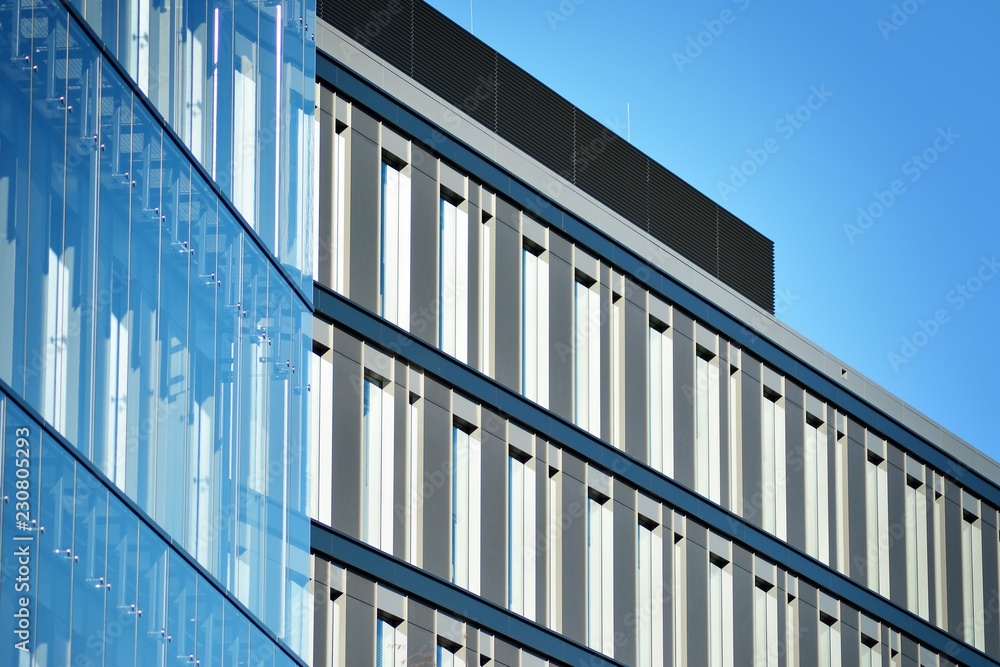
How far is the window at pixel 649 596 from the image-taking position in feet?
117

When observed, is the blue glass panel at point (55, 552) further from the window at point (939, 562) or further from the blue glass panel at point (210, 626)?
the window at point (939, 562)

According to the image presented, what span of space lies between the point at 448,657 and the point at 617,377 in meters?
7.12

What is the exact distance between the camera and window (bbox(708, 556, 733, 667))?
124 ft

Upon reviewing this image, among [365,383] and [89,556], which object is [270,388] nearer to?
[89,556]

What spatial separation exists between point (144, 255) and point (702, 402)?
2305 cm

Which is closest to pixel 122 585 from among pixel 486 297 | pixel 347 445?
pixel 347 445

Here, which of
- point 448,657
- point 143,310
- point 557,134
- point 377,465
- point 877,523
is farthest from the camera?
point 877,523

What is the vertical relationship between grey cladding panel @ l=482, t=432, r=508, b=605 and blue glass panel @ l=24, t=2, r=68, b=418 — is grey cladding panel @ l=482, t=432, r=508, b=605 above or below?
above

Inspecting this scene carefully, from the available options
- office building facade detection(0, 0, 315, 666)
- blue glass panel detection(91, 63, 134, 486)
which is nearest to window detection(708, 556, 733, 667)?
office building facade detection(0, 0, 315, 666)

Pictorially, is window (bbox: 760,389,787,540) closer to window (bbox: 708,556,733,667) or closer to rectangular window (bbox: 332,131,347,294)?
window (bbox: 708,556,733,667)

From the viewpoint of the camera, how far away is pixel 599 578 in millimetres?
34969

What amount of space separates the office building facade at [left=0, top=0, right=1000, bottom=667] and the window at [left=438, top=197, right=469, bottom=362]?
0.20 ft

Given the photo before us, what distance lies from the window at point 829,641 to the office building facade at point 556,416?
0.07m

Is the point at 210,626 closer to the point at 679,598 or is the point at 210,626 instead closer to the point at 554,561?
the point at 554,561
